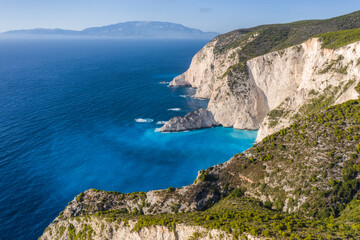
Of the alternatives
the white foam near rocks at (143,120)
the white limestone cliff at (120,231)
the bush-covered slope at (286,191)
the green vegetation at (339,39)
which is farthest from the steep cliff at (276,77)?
the white limestone cliff at (120,231)

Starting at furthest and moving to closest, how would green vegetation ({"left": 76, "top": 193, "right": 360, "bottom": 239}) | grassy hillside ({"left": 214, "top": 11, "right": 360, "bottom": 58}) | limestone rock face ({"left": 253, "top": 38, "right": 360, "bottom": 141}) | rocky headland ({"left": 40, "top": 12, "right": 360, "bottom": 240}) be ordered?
grassy hillside ({"left": 214, "top": 11, "right": 360, "bottom": 58}) → limestone rock face ({"left": 253, "top": 38, "right": 360, "bottom": 141}) → rocky headland ({"left": 40, "top": 12, "right": 360, "bottom": 240}) → green vegetation ({"left": 76, "top": 193, "right": 360, "bottom": 239})

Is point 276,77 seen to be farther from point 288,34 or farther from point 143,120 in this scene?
point 143,120

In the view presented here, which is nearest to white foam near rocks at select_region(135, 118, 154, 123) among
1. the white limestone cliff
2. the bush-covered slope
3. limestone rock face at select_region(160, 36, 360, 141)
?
limestone rock face at select_region(160, 36, 360, 141)

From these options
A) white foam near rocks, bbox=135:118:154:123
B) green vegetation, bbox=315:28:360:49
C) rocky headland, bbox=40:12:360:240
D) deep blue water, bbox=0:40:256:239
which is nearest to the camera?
rocky headland, bbox=40:12:360:240

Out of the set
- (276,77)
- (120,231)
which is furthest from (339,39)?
(120,231)

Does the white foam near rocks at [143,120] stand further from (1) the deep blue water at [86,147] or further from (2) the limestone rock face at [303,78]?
(2) the limestone rock face at [303,78]

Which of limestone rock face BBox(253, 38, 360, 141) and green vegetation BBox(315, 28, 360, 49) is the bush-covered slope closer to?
limestone rock face BBox(253, 38, 360, 141)

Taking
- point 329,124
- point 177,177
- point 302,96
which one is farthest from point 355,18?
point 177,177

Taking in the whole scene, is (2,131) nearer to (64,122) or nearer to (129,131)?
(64,122)
